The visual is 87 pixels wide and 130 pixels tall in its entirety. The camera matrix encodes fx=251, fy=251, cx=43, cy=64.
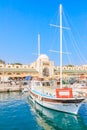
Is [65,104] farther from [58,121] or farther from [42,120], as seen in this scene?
[42,120]

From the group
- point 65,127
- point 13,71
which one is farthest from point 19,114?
point 13,71

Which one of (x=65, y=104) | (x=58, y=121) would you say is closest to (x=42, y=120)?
(x=58, y=121)

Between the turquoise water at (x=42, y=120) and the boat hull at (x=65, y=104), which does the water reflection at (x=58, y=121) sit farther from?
the boat hull at (x=65, y=104)

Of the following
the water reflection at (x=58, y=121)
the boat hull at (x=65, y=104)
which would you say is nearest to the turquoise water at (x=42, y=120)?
the water reflection at (x=58, y=121)

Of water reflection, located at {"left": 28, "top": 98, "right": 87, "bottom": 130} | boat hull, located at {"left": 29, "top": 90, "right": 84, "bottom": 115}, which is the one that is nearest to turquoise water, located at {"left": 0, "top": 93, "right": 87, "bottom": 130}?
water reflection, located at {"left": 28, "top": 98, "right": 87, "bottom": 130}

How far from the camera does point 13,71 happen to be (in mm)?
91688

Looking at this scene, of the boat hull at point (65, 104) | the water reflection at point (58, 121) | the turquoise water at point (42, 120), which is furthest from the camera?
the boat hull at point (65, 104)

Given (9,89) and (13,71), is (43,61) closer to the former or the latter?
(13,71)

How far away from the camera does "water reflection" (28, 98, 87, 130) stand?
21823 mm

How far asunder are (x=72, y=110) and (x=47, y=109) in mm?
4388

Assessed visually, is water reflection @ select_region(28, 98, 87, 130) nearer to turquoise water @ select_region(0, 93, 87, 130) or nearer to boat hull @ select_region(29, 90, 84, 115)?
turquoise water @ select_region(0, 93, 87, 130)

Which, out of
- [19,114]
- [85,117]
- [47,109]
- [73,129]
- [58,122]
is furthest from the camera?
[47,109]

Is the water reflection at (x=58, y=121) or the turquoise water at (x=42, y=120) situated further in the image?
the water reflection at (x=58, y=121)

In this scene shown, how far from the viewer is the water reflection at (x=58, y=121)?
21.8m
